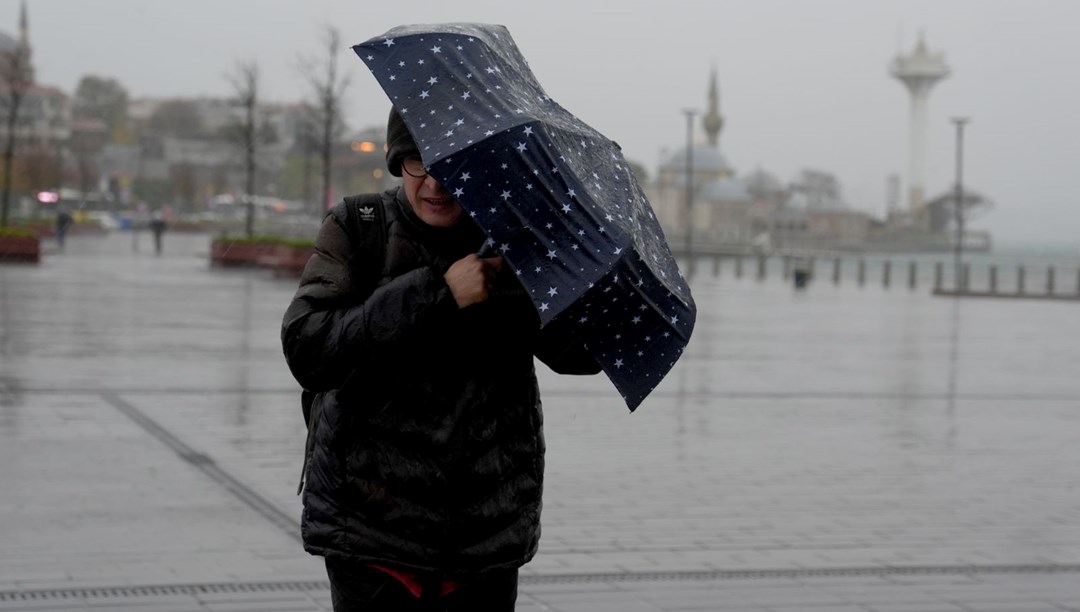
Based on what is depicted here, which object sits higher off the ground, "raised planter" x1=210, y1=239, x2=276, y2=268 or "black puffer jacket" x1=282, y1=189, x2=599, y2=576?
"black puffer jacket" x1=282, y1=189, x2=599, y2=576

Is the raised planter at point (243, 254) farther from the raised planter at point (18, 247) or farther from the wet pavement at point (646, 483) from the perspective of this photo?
the wet pavement at point (646, 483)

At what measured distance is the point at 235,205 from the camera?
104438 mm

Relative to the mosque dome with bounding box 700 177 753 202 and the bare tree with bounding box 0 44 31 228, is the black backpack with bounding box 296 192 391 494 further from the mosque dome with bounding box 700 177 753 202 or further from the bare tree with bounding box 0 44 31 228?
the mosque dome with bounding box 700 177 753 202

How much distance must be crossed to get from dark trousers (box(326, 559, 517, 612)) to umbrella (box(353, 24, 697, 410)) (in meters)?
0.45

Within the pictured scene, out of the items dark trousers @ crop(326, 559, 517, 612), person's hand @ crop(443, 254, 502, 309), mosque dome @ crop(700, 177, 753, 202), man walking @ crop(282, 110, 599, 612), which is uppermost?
person's hand @ crop(443, 254, 502, 309)

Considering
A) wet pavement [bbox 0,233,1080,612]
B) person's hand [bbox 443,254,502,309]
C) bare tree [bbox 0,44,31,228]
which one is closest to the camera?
person's hand [bbox 443,254,502,309]

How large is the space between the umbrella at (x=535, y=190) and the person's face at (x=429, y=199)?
13cm

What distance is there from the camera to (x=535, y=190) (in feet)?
9.53

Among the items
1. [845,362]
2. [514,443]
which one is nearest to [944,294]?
[845,362]

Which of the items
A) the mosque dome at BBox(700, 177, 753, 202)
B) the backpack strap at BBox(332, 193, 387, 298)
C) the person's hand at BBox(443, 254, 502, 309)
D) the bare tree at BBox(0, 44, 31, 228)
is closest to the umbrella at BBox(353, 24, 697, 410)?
the person's hand at BBox(443, 254, 502, 309)

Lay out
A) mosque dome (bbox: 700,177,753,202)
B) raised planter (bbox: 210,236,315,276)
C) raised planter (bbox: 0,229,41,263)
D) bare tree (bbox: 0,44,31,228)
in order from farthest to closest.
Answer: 1. mosque dome (bbox: 700,177,753,202)
2. bare tree (bbox: 0,44,31,228)
3. raised planter (bbox: 210,236,315,276)
4. raised planter (bbox: 0,229,41,263)

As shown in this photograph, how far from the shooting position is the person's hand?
2.97 meters

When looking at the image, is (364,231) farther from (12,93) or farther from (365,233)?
(12,93)

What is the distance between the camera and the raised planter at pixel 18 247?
35.0 m
